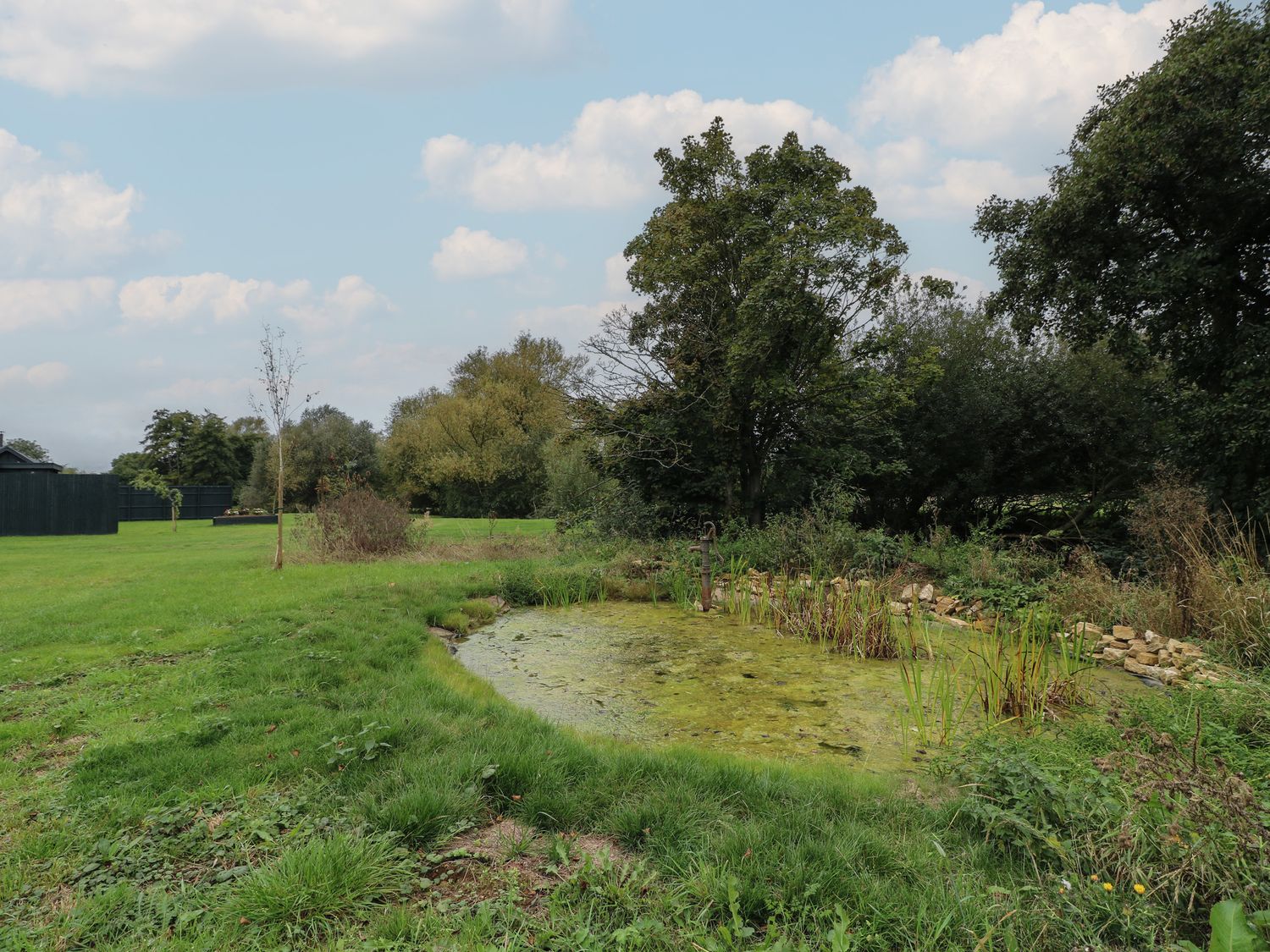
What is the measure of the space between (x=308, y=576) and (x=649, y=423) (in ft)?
18.5

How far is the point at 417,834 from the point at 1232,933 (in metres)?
2.32

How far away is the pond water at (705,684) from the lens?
3582 mm

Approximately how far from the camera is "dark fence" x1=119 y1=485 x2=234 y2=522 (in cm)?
2297

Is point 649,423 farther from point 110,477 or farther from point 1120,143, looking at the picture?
point 110,477

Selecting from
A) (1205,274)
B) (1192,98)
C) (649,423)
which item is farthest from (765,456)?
(1192,98)

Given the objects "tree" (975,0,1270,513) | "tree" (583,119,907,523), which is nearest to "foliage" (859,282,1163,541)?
"tree" (583,119,907,523)

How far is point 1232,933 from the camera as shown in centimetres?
143

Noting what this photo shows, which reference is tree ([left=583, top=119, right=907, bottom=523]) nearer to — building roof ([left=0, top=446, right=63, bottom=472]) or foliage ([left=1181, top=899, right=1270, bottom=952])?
foliage ([left=1181, top=899, right=1270, bottom=952])

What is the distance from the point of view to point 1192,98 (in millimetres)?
7855

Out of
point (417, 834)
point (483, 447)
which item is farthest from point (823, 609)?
point (483, 447)

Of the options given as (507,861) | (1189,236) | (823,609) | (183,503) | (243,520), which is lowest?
(507,861)

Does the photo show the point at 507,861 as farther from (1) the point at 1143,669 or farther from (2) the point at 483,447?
(2) the point at 483,447

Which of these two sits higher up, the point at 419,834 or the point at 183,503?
the point at 183,503

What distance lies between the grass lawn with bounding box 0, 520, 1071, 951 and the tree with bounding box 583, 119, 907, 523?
24.4ft
